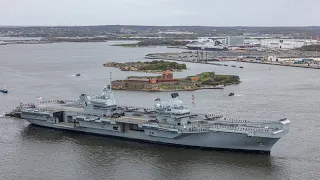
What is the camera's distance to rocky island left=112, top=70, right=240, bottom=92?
1953 inches

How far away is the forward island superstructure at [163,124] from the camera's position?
2453 centimetres

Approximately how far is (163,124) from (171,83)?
26.1 metres

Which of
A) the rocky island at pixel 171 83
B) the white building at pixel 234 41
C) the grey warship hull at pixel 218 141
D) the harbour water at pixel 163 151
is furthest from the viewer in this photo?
the white building at pixel 234 41

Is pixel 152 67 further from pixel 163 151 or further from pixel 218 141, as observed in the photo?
pixel 218 141

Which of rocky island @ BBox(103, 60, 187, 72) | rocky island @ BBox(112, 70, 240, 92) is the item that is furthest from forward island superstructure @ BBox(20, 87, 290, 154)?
rocky island @ BBox(103, 60, 187, 72)

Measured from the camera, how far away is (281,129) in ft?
78.9

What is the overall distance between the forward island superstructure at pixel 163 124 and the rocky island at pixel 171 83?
1740 cm

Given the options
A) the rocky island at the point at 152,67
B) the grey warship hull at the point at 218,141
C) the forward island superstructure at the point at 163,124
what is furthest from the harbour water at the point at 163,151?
the rocky island at the point at 152,67

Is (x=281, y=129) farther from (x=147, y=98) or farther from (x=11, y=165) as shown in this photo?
(x=147, y=98)

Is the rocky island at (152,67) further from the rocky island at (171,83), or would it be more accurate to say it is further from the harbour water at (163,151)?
the harbour water at (163,151)

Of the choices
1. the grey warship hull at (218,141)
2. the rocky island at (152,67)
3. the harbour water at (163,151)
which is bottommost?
the rocky island at (152,67)

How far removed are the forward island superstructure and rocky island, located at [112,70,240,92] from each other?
17.4 m

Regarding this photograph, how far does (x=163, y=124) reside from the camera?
86.6 ft

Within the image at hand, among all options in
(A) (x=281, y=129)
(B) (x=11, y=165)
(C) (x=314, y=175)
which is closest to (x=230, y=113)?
(A) (x=281, y=129)
